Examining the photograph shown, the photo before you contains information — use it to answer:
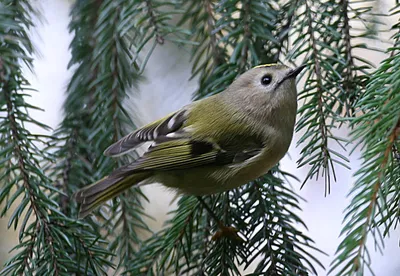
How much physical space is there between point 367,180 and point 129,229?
0.58 m

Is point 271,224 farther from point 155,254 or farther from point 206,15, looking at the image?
point 206,15

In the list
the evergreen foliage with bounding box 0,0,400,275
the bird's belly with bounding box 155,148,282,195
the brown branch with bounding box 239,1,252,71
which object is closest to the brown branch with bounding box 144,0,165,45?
the evergreen foliage with bounding box 0,0,400,275

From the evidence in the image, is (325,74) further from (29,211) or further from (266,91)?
(29,211)

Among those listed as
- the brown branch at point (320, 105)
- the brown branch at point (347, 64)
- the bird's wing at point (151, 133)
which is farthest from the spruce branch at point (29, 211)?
the brown branch at point (347, 64)

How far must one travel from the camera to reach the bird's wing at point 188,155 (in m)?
1.00

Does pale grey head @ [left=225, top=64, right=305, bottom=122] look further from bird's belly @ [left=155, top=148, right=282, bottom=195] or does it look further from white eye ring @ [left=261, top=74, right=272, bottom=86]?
bird's belly @ [left=155, top=148, right=282, bottom=195]

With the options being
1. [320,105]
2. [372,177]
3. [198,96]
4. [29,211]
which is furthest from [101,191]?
[372,177]

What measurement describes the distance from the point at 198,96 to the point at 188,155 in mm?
156

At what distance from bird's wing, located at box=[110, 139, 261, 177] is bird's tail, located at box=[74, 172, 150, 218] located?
3cm

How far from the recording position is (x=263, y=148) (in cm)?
100

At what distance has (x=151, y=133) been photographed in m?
1.05

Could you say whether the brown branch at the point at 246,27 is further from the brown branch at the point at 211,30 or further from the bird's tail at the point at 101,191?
the bird's tail at the point at 101,191

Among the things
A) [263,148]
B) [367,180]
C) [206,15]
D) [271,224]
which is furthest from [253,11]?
[367,180]

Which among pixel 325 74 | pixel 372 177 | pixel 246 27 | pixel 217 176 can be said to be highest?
pixel 246 27
